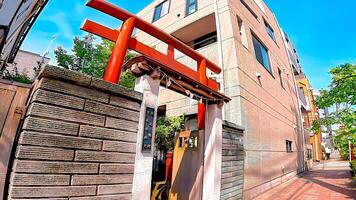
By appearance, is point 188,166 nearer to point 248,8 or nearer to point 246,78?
point 246,78


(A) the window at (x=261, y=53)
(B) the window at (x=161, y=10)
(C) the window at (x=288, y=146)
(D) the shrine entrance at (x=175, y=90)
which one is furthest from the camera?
(B) the window at (x=161, y=10)

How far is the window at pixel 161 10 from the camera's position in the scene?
12853mm

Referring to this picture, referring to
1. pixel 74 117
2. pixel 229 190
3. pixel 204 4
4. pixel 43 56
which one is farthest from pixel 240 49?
pixel 43 56

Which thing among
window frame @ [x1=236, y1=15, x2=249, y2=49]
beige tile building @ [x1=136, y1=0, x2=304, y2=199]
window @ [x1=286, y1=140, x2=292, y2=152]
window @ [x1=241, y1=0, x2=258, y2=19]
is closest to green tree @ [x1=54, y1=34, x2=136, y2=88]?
beige tile building @ [x1=136, y1=0, x2=304, y2=199]

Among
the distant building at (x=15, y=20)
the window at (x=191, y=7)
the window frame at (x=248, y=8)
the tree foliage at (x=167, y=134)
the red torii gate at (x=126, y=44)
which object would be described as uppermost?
the window frame at (x=248, y=8)

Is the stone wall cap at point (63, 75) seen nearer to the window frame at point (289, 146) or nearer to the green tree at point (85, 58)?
the green tree at point (85, 58)

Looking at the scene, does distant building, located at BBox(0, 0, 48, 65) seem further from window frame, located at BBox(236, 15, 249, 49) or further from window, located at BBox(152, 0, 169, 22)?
window frame, located at BBox(236, 15, 249, 49)

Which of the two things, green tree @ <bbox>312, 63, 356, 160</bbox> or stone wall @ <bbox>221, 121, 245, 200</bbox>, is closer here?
stone wall @ <bbox>221, 121, 245, 200</bbox>

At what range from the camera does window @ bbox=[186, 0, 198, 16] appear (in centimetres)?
1066

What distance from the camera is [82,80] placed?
2.36 metres

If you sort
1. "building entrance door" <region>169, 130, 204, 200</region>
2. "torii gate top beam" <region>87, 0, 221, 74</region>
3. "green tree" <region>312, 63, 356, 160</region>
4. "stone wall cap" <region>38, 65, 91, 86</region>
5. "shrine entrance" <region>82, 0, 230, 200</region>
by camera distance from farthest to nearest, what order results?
1. "green tree" <region>312, 63, 356, 160</region>
2. "building entrance door" <region>169, 130, 204, 200</region>
3. "torii gate top beam" <region>87, 0, 221, 74</region>
4. "shrine entrance" <region>82, 0, 230, 200</region>
5. "stone wall cap" <region>38, 65, 91, 86</region>

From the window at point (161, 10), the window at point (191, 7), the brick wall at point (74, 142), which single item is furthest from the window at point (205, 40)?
the brick wall at point (74, 142)

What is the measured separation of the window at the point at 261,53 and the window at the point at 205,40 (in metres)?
2.28

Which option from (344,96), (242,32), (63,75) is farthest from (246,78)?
(63,75)
